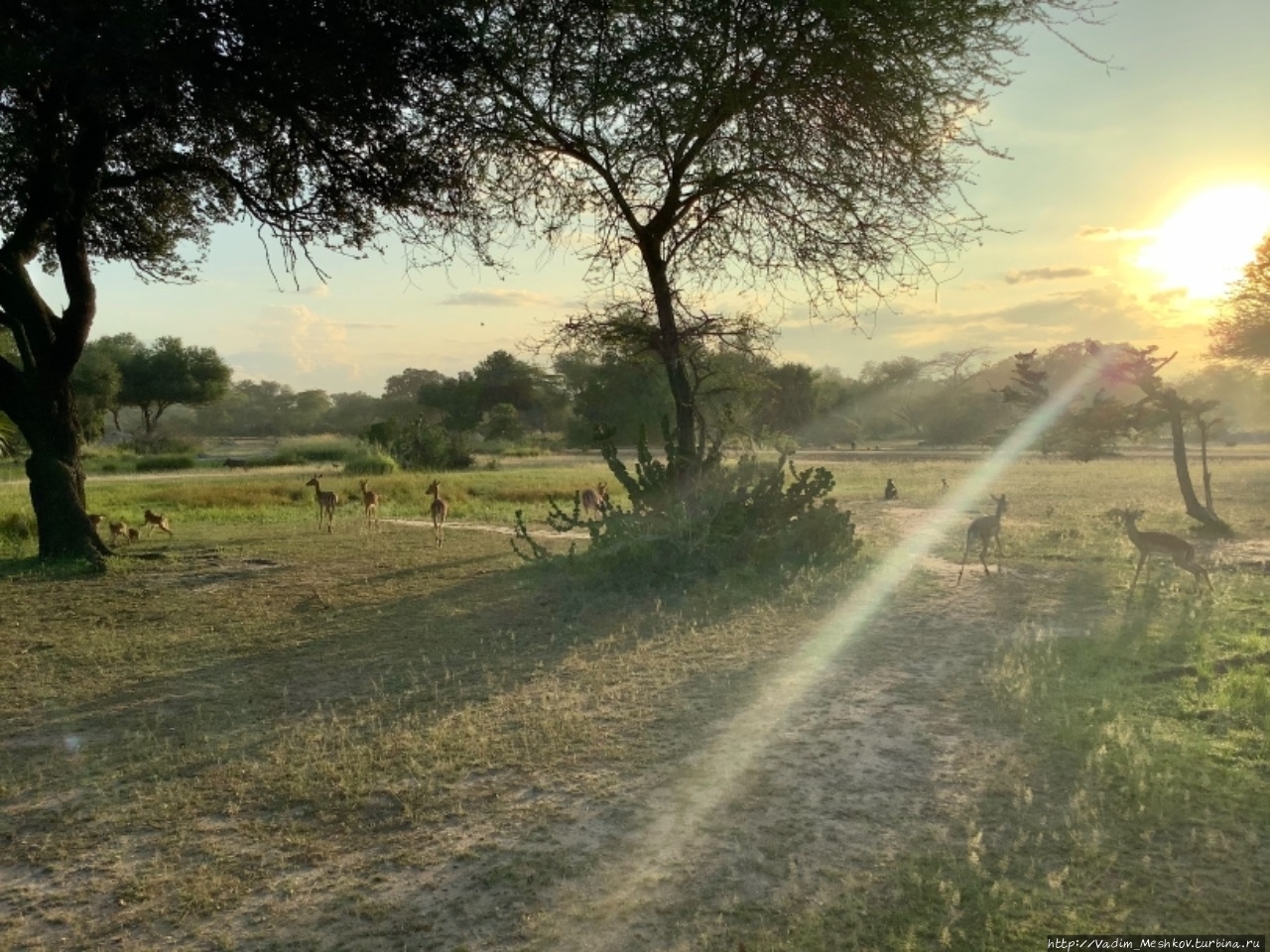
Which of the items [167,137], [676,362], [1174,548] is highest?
[167,137]

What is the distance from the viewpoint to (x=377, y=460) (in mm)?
39688

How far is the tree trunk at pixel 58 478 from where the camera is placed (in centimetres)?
1316

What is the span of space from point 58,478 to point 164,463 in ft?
107

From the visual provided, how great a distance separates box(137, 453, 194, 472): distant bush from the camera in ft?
139

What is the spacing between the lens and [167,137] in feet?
41.4

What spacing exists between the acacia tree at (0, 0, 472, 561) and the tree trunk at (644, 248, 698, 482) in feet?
9.50

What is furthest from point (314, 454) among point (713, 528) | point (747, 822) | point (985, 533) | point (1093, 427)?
point (747, 822)

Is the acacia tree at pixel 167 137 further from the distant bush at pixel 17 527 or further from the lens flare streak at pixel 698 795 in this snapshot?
the lens flare streak at pixel 698 795

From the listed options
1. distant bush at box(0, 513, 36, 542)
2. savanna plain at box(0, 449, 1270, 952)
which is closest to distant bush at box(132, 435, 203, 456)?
distant bush at box(0, 513, 36, 542)

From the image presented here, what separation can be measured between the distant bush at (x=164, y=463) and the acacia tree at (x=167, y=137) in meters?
30.0

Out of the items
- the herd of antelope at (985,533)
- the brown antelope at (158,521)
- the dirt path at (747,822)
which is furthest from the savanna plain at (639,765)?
the brown antelope at (158,521)

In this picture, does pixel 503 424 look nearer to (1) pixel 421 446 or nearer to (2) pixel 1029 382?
(1) pixel 421 446

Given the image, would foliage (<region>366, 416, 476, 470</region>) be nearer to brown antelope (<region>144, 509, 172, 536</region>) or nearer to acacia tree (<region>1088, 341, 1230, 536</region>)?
brown antelope (<region>144, 509, 172, 536</region>)

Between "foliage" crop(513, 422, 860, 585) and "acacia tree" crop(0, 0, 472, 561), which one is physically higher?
"acacia tree" crop(0, 0, 472, 561)
